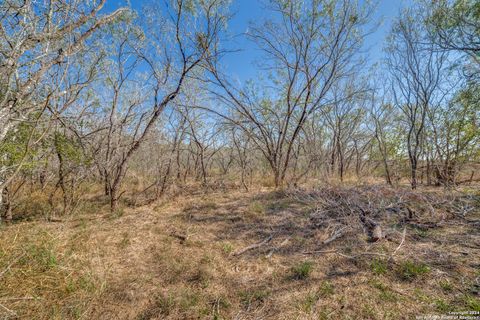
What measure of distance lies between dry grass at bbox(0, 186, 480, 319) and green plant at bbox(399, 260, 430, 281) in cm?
1

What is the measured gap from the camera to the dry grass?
6.29 feet

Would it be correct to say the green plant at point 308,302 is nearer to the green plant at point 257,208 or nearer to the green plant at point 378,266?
the green plant at point 378,266

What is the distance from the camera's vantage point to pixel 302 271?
94.7 inches

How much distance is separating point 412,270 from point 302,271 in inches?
50.5

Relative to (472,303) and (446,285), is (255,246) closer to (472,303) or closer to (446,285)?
(446,285)

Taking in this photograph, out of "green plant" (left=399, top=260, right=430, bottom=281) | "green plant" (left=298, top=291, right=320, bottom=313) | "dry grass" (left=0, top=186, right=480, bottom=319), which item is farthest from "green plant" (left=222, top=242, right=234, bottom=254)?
"green plant" (left=399, top=260, right=430, bottom=281)

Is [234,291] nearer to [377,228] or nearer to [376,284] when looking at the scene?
[376,284]

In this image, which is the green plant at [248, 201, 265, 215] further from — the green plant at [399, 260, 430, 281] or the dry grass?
the green plant at [399, 260, 430, 281]

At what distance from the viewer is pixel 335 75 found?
6348 mm

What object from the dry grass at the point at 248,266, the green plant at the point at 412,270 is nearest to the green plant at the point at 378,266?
the dry grass at the point at 248,266

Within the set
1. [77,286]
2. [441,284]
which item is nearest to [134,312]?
[77,286]

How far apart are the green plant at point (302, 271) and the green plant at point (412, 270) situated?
104cm

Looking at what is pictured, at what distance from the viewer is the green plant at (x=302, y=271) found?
2378 mm

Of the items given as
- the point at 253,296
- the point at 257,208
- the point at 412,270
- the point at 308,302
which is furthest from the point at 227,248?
the point at 412,270
